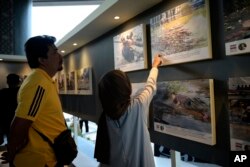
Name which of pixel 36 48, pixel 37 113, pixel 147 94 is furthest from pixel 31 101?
pixel 147 94

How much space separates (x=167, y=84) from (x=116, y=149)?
0.92 metres

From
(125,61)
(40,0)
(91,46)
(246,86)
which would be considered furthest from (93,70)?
(40,0)

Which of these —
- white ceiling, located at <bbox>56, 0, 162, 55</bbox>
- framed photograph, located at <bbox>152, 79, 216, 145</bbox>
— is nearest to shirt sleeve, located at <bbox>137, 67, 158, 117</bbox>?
framed photograph, located at <bbox>152, 79, 216, 145</bbox>

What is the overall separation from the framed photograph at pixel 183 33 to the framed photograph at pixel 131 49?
0.19 m

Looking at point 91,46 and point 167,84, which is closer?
point 167,84

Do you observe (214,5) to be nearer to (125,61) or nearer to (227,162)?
(227,162)

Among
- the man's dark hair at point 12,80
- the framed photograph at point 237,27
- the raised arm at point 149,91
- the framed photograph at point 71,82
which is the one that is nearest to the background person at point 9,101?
the man's dark hair at point 12,80

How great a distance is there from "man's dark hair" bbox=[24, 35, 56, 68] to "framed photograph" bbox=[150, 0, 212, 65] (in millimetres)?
1026

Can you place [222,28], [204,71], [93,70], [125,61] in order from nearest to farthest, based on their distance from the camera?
[222,28] → [204,71] → [125,61] → [93,70]

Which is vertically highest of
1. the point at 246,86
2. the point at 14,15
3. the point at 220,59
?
the point at 14,15

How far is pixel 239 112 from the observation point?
1621 millimetres

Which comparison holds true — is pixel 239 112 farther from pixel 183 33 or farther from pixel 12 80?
pixel 12 80

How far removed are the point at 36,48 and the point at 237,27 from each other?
4.32 feet

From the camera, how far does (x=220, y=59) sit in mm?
1785
